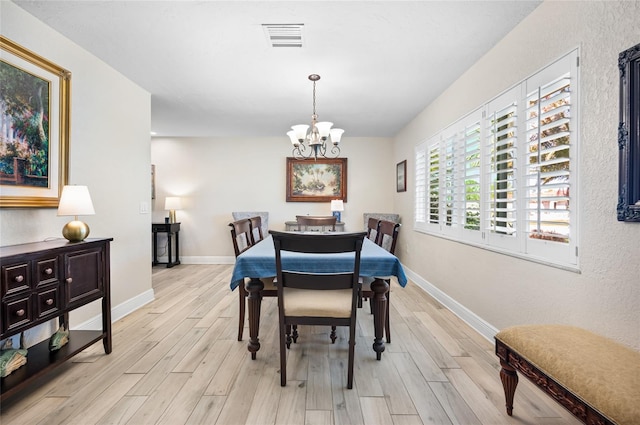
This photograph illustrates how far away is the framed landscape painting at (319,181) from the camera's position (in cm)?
550

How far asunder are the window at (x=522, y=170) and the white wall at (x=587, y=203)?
8 cm

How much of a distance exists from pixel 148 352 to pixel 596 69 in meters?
3.36

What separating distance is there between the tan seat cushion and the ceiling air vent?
190 cm

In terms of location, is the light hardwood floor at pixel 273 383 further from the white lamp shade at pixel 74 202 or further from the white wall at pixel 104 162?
the white lamp shade at pixel 74 202

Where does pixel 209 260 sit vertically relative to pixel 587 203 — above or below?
below

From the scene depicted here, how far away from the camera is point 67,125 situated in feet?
7.34

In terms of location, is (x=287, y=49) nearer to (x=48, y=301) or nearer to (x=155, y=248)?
(x=48, y=301)

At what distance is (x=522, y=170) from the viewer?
79.8 inches

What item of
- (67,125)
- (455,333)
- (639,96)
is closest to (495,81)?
(639,96)

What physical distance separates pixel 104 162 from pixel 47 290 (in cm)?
141

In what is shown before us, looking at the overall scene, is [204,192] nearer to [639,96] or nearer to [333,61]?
[333,61]

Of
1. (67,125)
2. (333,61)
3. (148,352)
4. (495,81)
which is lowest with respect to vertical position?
(148,352)

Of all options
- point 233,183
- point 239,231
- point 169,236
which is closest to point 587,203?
point 239,231

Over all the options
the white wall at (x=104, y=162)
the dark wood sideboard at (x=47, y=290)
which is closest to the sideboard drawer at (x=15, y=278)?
the dark wood sideboard at (x=47, y=290)
